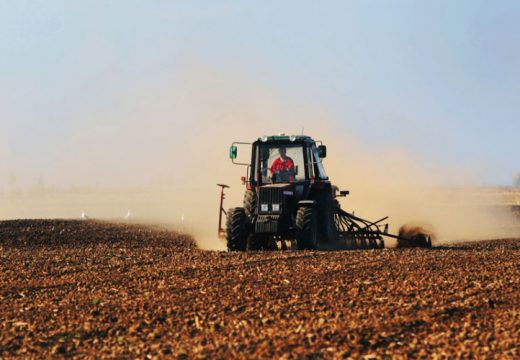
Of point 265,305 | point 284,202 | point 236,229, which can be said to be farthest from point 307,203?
point 265,305

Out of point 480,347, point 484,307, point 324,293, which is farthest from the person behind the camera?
point 324,293

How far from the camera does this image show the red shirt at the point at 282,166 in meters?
22.8

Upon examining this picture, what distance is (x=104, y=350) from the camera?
9.69 m

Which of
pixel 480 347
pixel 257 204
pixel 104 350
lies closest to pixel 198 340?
pixel 104 350

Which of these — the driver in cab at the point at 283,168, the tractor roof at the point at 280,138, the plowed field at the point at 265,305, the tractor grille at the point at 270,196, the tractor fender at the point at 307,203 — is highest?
the tractor roof at the point at 280,138

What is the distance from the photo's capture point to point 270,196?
71.2 ft

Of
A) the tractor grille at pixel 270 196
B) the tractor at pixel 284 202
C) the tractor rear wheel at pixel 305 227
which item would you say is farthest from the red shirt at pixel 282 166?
the tractor rear wheel at pixel 305 227

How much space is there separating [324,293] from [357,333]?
3.34m

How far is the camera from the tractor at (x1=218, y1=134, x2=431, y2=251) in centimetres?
2145

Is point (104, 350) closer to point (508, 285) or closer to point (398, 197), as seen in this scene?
point (508, 285)

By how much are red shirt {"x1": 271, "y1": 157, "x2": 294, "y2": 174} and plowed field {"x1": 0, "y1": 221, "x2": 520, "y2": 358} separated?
2.88m

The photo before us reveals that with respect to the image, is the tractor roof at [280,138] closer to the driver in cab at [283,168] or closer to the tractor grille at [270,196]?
the driver in cab at [283,168]

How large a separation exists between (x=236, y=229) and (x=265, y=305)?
31.2 ft

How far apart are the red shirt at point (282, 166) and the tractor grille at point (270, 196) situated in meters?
1.16
